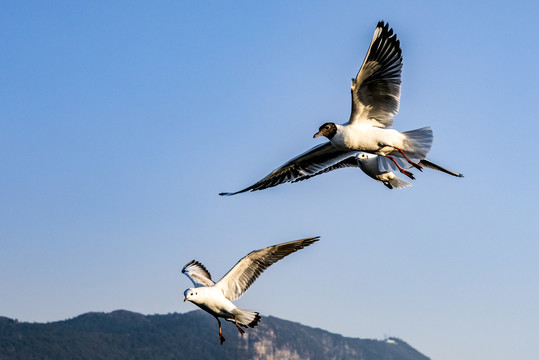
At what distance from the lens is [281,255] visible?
835 inches

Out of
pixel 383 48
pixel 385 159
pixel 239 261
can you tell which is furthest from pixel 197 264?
pixel 383 48

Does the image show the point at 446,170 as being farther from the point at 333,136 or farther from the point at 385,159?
the point at 333,136

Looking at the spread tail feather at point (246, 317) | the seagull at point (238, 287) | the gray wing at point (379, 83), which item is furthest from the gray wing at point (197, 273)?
the gray wing at point (379, 83)

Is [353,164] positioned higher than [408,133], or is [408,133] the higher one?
[353,164]

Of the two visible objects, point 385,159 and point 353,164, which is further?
point 353,164

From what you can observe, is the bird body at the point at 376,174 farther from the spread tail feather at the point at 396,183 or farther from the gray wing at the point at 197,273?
the gray wing at the point at 197,273

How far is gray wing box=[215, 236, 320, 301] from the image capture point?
69.2ft

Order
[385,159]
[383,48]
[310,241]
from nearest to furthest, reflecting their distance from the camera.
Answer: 1. [383,48]
2. [385,159]
3. [310,241]

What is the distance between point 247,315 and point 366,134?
5.96 meters

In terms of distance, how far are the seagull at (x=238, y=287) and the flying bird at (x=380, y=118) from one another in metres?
3.51

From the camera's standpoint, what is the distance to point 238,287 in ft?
71.7

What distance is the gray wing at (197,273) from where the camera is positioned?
22891mm

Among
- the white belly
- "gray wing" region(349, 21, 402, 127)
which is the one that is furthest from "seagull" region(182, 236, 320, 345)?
"gray wing" region(349, 21, 402, 127)

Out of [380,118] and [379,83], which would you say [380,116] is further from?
[379,83]
